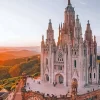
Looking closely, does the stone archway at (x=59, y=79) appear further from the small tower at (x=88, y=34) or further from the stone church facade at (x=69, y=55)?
the small tower at (x=88, y=34)

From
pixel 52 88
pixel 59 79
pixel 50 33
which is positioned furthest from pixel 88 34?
pixel 52 88

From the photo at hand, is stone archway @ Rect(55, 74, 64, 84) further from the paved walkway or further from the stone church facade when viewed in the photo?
the paved walkway

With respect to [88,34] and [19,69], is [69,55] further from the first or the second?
[19,69]

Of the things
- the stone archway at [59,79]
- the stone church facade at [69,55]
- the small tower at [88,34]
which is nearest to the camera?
the stone church facade at [69,55]

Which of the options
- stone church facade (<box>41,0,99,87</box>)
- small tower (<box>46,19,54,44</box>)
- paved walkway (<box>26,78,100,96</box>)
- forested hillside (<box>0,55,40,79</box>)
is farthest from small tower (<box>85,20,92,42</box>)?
forested hillside (<box>0,55,40,79</box>)

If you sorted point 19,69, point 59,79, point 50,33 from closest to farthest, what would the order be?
point 59,79 < point 50,33 < point 19,69

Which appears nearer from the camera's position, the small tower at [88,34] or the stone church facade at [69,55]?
the stone church facade at [69,55]

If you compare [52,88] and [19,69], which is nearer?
[52,88]

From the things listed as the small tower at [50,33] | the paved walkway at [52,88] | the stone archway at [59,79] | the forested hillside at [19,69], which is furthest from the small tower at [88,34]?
the forested hillside at [19,69]
